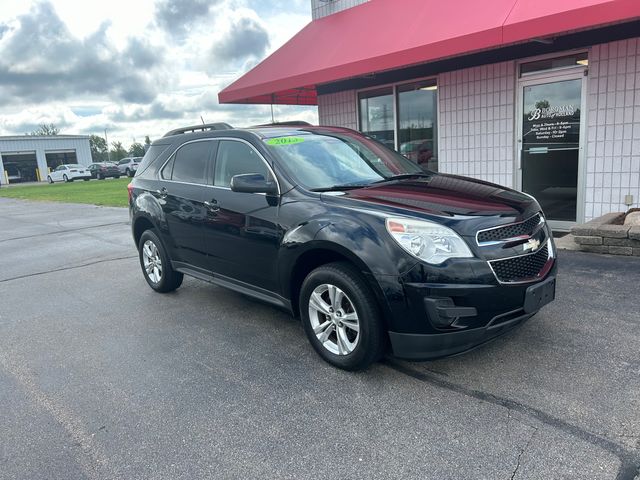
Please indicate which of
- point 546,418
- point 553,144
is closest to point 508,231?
Answer: point 546,418

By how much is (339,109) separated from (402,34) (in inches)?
119

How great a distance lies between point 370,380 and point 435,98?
6.94 m

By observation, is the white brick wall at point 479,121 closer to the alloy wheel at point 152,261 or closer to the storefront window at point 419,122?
the storefront window at point 419,122

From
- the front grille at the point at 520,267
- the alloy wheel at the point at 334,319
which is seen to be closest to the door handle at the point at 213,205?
the alloy wheel at the point at 334,319

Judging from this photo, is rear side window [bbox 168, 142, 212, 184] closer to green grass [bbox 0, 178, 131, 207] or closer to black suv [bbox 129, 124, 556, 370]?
black suv [bbox 129, 124, 556, 370]

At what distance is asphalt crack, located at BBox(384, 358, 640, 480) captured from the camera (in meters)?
2.49

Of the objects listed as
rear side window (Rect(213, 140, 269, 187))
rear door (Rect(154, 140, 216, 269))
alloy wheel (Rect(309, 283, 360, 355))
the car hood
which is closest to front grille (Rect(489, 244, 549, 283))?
the car hood

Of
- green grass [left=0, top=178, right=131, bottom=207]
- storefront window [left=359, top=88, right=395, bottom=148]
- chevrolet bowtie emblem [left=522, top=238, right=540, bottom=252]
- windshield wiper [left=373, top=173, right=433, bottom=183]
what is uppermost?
storefront window [left=359, top=88, right=395, bottom=148]

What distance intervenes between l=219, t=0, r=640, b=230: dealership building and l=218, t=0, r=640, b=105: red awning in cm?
2

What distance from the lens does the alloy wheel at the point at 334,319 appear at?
11.7ft

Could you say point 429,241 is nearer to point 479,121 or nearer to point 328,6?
point 479,121

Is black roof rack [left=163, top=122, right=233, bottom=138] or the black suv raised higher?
black roof rack [left=163, top=122, right=233, bottom=138]

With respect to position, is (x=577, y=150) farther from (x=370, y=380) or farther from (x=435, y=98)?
(x=370, y=380)

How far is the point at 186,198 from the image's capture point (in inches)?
200
